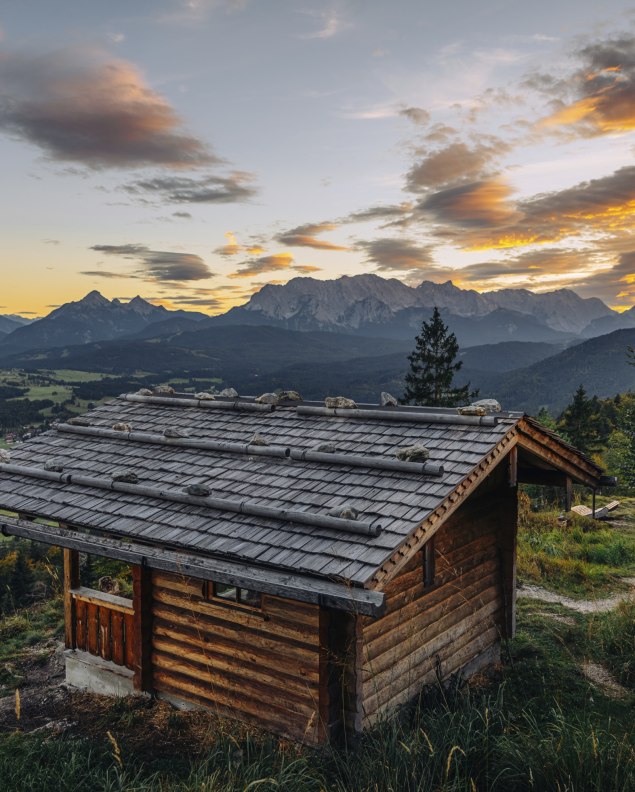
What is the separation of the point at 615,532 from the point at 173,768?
1748 cm

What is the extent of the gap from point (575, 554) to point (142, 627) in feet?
43.2

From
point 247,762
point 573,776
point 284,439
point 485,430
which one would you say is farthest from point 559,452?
point 247,762

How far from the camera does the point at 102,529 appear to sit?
7.71m

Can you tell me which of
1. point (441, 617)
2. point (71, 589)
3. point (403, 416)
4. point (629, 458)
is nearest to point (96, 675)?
point (71, 589)

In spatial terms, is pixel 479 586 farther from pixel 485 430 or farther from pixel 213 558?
pixel 213 558

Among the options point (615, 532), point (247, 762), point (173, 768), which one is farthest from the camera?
point (615, 532)

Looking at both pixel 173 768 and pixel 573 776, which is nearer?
pixel 573 776

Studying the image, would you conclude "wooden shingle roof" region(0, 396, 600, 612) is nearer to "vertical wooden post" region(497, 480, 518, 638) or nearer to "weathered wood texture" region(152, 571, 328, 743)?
"weathered wood texture" region(152, 571, 328, 743)

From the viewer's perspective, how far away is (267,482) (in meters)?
8.09

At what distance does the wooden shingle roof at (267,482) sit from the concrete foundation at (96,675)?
2.55 meters

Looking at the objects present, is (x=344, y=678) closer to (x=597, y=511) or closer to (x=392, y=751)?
(x=392, y=751)

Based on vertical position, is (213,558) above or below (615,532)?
above

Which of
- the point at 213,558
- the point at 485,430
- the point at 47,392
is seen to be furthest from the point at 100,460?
the point at 47,392

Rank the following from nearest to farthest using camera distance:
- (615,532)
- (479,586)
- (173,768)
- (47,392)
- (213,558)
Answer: (173,768)
(213,558)
(479,586)
(615,532)
(47,392)
